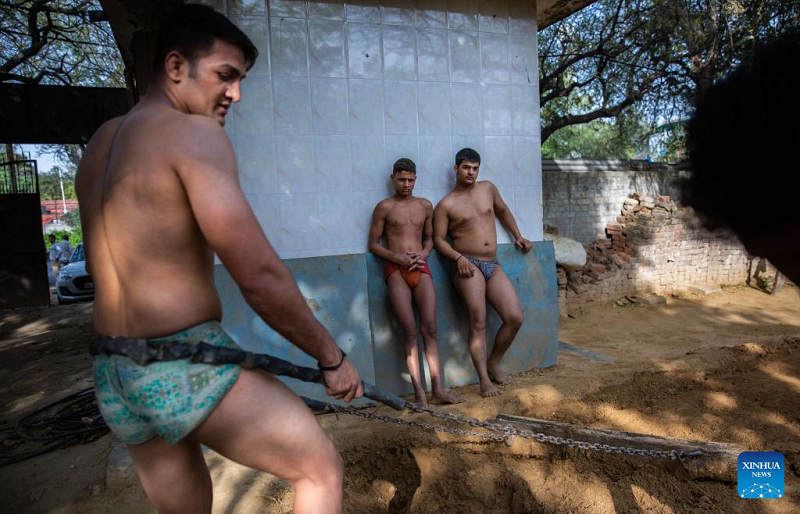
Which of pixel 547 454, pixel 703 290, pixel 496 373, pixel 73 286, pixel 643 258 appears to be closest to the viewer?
pixel 547 454

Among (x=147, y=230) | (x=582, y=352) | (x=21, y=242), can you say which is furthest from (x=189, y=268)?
(x=21, y=242)

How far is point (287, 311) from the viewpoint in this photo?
1442 millimetres

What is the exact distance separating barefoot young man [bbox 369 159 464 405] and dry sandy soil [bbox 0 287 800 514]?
0.46 m

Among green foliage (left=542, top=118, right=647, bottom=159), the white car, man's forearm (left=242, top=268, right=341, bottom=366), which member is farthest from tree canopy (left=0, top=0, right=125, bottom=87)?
green foliage (left=542, top=118, right=647, bottom=159)

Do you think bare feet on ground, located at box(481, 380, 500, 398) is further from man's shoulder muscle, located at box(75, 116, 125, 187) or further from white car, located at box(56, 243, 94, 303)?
white car, located at box(56, 243, 94, 303)

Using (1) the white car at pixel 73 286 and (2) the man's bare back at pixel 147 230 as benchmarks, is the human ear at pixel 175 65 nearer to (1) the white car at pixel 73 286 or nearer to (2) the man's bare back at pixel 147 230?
(2) the man's bare back at pixel 147 230

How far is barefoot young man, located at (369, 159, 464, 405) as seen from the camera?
3.92m

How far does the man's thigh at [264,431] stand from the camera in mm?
1399

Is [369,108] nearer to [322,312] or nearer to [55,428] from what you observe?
[322,312]

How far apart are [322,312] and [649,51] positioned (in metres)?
7.98

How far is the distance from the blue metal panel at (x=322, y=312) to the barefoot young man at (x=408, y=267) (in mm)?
240

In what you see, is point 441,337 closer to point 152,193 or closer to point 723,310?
point 152,193

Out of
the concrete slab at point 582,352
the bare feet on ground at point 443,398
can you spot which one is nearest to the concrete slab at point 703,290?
the concrete slab at point 582,352

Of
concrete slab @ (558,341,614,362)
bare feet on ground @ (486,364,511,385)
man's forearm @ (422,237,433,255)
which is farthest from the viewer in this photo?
concrete slab @ (558,341,614,362)
